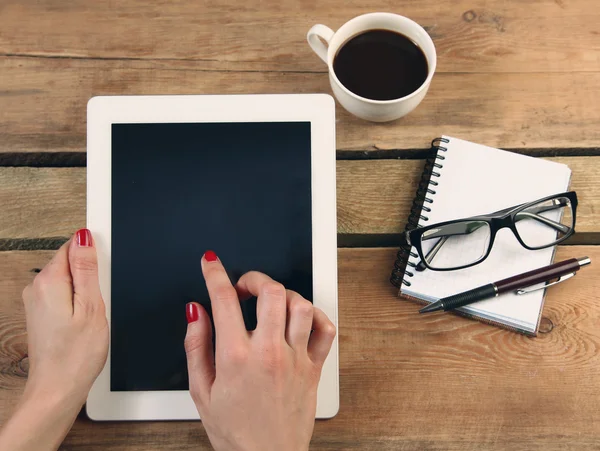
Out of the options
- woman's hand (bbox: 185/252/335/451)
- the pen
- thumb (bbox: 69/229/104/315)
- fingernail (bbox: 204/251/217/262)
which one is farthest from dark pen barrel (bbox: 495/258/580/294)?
thumb (bbox: 69/229/104/315)

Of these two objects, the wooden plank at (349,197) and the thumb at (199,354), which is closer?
the thumb at (199,354)

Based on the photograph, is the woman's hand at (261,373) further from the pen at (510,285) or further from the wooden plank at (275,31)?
the wooden plank at (275,31)

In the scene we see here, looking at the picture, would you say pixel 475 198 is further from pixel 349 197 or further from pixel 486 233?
pixel 349 197

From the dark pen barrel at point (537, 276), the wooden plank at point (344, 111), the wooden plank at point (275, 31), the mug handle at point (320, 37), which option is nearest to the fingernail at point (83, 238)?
the wooden plank at point (344, 111)

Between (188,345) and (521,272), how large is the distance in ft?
1.37

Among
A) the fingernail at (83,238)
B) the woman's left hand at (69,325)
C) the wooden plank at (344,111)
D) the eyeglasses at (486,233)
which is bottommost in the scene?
the woman's left hand at (69,325)

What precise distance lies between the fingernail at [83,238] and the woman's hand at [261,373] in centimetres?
16

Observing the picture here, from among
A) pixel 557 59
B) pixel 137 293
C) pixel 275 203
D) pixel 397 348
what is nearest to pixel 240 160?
pixel 275 203

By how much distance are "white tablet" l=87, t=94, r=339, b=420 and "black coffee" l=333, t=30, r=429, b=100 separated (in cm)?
5

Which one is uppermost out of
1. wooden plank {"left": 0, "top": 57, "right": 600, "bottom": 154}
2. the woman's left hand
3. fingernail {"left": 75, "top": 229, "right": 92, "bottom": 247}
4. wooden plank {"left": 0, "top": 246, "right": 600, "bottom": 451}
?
wooden plank {"left": 0, "top": 57, "right": 600, "bottom": 154}

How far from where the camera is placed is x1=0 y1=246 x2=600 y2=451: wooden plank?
67 centimetres

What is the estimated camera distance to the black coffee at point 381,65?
67cm

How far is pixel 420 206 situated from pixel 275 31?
0.31 m

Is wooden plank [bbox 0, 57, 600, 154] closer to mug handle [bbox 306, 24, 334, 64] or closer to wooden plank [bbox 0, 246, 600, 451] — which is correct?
mug handle [bbox 306, 24, 334, 64]
